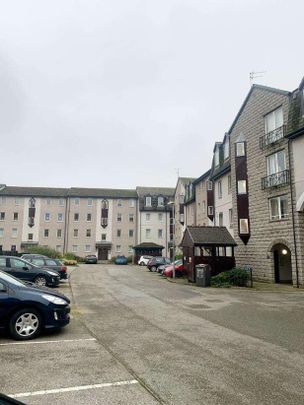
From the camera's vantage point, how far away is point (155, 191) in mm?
67688

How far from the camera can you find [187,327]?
361 inches

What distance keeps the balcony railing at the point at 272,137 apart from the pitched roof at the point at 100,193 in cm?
4146

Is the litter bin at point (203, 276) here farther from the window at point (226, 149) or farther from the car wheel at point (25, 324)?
the car wheel at point (25, 324)

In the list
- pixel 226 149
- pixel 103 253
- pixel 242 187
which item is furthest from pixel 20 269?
pixel 103 253

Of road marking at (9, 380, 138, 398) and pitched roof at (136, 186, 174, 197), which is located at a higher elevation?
pitched roof at (136, 186, 174, 197)

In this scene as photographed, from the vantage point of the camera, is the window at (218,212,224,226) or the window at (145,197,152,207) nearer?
the window at (218,212,224,226)

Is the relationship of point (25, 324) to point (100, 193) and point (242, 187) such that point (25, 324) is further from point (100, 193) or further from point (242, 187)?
point (100, 193)

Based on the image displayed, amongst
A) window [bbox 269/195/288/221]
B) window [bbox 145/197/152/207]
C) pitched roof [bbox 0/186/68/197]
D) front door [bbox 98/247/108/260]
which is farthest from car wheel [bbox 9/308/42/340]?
window [bbox 145/197/152/207]

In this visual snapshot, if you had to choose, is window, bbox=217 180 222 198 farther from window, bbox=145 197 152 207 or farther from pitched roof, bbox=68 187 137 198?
pitched roof, bbox=68 187 137 198

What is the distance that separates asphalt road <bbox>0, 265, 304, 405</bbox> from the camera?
15.3 ft

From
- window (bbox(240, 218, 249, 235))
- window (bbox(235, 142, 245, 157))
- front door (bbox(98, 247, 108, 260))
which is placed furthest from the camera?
front door (bbox(98, 247, 108, 260))

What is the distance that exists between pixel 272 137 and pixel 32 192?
4846 centimetres

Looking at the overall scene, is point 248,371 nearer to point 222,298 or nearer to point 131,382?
point 131,382

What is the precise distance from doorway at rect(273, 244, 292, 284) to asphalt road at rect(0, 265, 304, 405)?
1232cm
